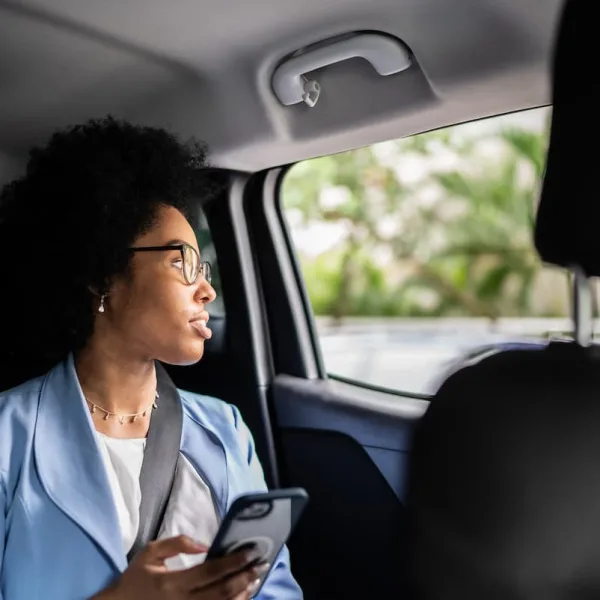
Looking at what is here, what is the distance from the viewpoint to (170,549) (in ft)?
3.73

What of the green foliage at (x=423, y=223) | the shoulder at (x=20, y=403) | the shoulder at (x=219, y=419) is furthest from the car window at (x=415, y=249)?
the shoulder at (x=20, y=403)

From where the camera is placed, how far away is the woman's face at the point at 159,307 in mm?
1385

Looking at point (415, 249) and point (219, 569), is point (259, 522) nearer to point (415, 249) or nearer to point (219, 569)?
point (219, 569)

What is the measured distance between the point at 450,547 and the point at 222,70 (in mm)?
1105

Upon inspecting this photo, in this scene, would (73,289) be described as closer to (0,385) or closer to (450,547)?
(0,385)

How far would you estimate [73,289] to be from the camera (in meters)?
1.49

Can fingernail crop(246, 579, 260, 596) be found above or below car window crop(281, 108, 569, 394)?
below

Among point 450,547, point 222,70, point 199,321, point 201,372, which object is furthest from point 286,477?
point 450,547

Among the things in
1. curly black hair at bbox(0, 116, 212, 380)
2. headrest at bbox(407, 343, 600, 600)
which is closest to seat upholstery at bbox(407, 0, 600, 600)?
headrest at bbox(407, 343, 600, 600)

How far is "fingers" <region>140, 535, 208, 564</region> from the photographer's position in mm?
1123

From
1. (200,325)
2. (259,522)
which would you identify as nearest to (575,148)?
(259,522)

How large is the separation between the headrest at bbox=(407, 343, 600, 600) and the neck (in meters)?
0.72

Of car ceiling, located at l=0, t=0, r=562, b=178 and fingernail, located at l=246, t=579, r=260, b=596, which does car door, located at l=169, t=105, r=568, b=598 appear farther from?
fingernail, located at l=246, t=579, r=260, b=596

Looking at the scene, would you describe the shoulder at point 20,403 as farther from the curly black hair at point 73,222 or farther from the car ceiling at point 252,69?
the car ceiling at point 252,69
